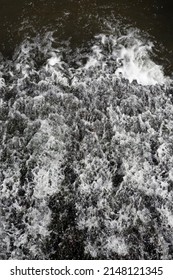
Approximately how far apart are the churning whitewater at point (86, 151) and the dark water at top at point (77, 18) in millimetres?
194

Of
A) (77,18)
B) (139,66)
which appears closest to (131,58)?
(139,66)

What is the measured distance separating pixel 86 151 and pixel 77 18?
2204mm

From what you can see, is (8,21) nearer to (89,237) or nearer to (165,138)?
(165,138)

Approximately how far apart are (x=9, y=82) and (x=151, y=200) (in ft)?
8.12

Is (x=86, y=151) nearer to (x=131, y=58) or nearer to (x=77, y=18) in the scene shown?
(x=131, y=58)

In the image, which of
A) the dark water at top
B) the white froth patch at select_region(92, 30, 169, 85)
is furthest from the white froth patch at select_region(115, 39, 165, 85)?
the dark water at top

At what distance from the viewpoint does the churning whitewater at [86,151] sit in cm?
439

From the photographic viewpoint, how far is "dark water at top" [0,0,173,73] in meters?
5.61

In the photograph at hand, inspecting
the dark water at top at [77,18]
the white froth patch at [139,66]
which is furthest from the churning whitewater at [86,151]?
the dark water at top at [77,18]

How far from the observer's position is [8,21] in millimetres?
5668

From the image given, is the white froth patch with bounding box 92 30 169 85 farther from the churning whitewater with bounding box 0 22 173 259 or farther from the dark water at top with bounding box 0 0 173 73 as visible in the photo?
the dark water at top with bounding box 0 0 173 73

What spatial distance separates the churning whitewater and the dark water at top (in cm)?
19

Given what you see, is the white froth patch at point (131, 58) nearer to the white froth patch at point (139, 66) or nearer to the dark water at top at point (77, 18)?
the white froth patch at point (139, 66)
